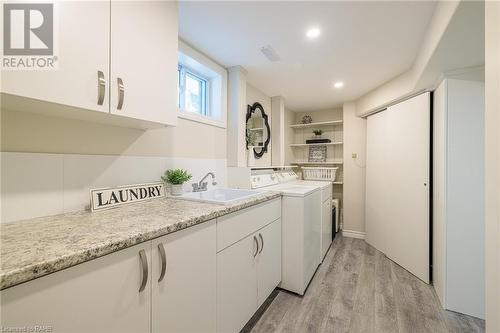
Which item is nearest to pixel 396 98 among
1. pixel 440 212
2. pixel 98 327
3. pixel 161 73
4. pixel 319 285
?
pixel 440 212

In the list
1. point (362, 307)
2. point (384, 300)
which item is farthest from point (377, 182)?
point (362, 307)

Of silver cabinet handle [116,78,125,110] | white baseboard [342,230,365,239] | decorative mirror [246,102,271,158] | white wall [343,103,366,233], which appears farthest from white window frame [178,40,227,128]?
white baseboard [342,230,365,239]

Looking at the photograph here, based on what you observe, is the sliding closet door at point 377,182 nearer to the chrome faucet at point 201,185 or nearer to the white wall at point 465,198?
the white wall at point 465,198

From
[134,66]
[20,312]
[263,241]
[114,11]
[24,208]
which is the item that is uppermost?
[114,11]

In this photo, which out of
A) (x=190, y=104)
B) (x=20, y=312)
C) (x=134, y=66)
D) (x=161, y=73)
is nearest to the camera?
(x=20, y=312)

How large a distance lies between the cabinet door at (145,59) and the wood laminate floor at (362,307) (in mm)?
1631

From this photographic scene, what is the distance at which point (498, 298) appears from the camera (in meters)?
0.75

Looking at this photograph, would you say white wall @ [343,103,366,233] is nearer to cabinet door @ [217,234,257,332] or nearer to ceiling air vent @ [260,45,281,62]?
ceiling air vent @ [260,45,281,62]

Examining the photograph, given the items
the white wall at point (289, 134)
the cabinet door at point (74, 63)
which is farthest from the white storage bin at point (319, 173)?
the cabinet door at point (74, 63)

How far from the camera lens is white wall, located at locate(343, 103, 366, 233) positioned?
3.33m

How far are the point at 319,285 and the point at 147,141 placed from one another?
79.7 inches

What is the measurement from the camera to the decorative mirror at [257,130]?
104 inches

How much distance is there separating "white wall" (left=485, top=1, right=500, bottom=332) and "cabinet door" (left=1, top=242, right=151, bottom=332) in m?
1.28

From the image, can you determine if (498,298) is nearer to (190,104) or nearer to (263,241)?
(263,241)
